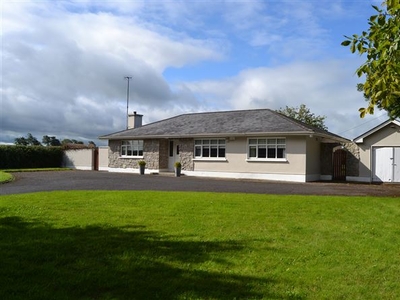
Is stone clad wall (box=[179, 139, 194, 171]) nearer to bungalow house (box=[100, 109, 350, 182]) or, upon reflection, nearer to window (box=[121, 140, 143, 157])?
bungalow house (box=[100, 109, 350, 182])

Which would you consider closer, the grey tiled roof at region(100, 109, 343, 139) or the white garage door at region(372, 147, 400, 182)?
the white garage door at region(372, 147, 400, 182)

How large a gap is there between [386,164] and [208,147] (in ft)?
37.5

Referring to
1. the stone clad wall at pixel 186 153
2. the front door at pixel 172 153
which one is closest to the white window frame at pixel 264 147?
the stone clad wall at pixel 186 153

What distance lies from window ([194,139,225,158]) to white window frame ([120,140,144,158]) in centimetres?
559

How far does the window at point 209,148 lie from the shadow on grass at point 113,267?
64.9 feet

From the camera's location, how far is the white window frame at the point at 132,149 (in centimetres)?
3159

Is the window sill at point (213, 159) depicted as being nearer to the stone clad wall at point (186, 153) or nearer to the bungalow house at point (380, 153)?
the stone clad wall at point (186, 153)

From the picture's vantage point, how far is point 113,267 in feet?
17.5

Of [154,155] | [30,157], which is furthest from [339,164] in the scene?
[30,157]

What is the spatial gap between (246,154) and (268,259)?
782 inches

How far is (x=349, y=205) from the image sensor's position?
1152cm

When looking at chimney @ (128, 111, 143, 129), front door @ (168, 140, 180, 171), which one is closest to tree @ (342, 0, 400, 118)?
front door @ (168, 140, 180, 171)

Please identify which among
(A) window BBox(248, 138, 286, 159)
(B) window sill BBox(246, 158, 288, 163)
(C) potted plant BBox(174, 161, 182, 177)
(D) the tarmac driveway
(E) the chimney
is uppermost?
(E) the chimney

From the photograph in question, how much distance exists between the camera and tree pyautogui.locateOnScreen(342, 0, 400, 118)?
456 centimetres
